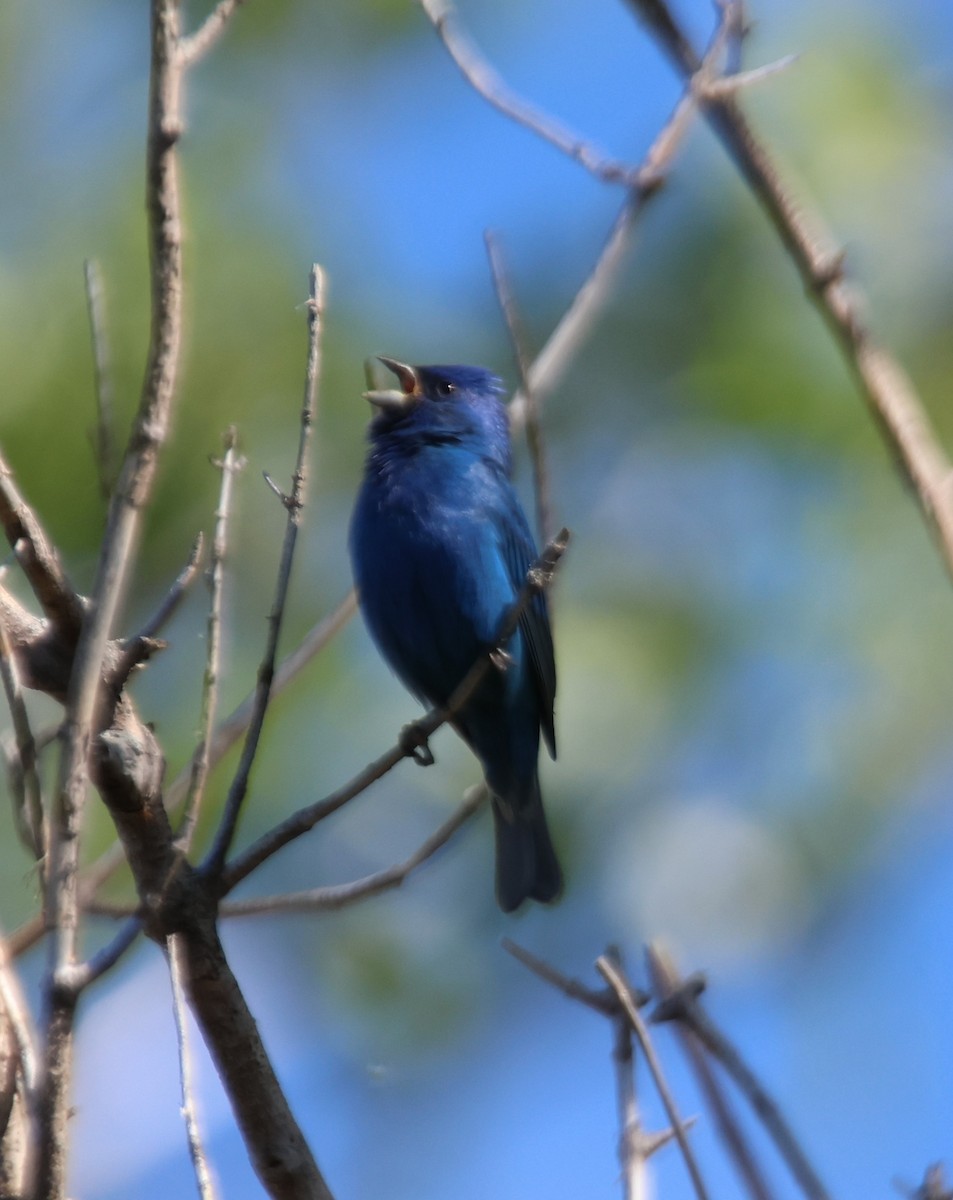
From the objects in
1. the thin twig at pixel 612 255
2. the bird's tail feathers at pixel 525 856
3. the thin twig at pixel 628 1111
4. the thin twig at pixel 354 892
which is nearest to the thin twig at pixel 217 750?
the thin twig at pixel 354 892

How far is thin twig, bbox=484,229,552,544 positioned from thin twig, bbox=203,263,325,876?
0.49 m

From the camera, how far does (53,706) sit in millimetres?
5316

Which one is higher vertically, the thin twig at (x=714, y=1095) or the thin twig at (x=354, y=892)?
the thin twig at (x=354, y=892)

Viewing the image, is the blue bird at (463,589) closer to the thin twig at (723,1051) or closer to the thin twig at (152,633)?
the thin twig at (152,633)

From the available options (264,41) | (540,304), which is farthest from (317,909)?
(264,41)

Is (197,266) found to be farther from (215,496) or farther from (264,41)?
(264,41)

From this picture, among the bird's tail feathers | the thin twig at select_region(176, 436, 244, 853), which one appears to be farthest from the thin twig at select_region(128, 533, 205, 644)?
the bird's tail feathers

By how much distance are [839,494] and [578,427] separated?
1188mm

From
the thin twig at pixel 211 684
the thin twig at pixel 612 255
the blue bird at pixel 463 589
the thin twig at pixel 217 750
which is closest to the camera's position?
the thin twig at pixel 211 684

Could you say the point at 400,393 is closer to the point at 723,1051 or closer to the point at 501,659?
the point at 501,659

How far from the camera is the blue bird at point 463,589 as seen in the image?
5.01 m

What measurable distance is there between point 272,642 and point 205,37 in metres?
0.96

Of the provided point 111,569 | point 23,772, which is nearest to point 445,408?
point 23,772

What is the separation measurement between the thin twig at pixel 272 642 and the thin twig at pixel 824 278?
856 millimetres
